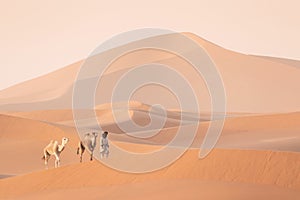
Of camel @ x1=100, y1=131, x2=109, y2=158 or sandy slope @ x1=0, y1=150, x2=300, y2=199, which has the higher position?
camel @ x1=100, y1=131, x2=109, y2=158

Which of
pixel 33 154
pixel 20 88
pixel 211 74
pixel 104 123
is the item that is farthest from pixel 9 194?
pixel 20 88

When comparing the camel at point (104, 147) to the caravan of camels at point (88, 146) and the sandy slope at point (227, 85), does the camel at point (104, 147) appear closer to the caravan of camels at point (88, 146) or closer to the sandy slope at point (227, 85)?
the caravan of camels at point (88, 146)

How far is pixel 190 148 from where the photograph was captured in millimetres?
15773

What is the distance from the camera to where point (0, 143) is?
87.5 ft

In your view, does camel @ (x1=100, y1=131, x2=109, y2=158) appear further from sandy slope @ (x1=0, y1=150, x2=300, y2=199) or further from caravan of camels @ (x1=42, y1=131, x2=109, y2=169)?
sandy slope @ (x1=0, y1=150, x2=300, y2=199)

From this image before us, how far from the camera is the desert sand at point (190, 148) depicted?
1141 cm

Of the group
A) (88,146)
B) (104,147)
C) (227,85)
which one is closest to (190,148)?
(104,147)

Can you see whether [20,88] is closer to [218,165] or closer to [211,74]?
[211,74]

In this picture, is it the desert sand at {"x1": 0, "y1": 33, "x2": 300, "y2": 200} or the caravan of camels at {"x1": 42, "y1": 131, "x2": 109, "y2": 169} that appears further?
the caravan of camels at {"x1": 42, "y1": 131, "x2": 109, "y2": 169}

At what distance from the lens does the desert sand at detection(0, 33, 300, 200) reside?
11406 mm

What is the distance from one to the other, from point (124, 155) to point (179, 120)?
66.7ft

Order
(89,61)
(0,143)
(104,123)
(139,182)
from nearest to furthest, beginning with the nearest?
(139,182) → (0,143) → (104,123) → (89,61)

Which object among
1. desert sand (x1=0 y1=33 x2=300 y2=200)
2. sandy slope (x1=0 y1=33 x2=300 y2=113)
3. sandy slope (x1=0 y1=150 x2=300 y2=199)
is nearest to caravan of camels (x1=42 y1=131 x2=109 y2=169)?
desert sand (x1=0 y1=33 x2=300 y2=200)

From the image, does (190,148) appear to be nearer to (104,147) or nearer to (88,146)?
(104,147)
